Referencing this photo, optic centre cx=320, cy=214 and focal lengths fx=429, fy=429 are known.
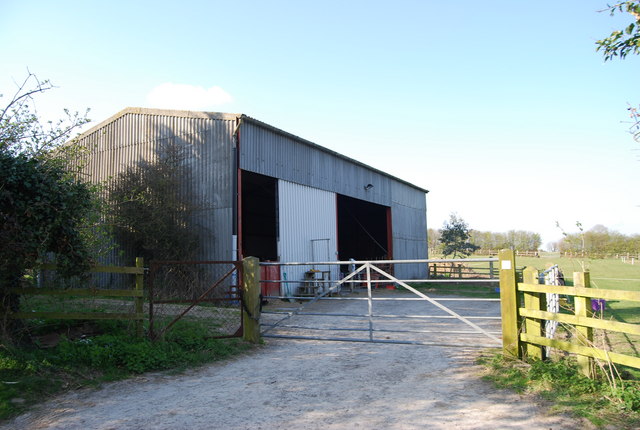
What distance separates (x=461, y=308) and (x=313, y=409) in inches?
395

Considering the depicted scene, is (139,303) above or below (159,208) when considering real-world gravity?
below

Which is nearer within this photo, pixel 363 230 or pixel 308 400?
pixel 308 400

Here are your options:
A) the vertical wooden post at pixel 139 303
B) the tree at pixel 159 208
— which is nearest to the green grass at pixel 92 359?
the vertical wooden post at pixel 139 303


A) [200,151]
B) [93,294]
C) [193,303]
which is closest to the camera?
[93,294]

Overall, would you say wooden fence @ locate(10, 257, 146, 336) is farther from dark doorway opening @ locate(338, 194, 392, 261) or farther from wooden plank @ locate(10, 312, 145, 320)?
dark doorway opening @ locate(338, 194, 392, 261)

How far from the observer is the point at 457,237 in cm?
3484

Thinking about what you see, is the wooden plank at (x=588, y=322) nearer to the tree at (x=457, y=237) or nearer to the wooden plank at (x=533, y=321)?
the wooden plank at (x=533, y=321)

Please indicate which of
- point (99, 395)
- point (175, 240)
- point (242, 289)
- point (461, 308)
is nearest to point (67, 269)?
point (99, 395)

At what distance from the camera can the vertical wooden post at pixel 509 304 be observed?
18.5 feet

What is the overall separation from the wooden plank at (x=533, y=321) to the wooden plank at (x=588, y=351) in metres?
0.11

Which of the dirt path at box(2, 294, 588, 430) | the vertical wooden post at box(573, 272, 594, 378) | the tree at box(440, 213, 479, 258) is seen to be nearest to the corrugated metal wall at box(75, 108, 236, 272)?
the dirt path at box(2, 294, 588, 430)

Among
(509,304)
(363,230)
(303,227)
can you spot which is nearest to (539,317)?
(509,304)

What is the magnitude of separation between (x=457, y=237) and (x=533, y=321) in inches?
1203

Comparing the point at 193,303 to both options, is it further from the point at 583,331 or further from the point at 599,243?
the point at 599,243
